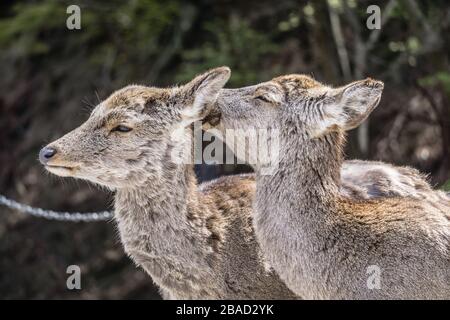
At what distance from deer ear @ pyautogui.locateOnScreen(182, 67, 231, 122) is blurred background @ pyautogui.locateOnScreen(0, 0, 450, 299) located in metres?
3.75

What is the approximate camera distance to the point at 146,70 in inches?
518

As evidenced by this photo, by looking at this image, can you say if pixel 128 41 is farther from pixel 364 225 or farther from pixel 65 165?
pixel 364 225

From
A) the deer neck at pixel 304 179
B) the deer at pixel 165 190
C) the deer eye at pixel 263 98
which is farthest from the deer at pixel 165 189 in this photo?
Answer: the deer neck at pixel 304 179

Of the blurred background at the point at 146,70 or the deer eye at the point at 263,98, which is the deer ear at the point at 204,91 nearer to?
the deer eye at the point at 263,98

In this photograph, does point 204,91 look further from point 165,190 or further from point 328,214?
point 328,214

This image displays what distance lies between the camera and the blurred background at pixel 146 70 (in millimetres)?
10758

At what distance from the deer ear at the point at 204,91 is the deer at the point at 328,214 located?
3.7 inches

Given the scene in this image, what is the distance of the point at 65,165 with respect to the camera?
606 cm

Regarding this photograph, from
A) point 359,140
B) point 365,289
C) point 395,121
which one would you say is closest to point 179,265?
point 365,289

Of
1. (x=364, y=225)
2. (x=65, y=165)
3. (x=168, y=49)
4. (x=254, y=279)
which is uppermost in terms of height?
(x=168, y=49)

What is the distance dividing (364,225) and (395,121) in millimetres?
6279

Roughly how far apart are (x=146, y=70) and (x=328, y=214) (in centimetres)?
783

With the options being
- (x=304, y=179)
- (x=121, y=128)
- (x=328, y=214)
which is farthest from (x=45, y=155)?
(x=328, y=214)
